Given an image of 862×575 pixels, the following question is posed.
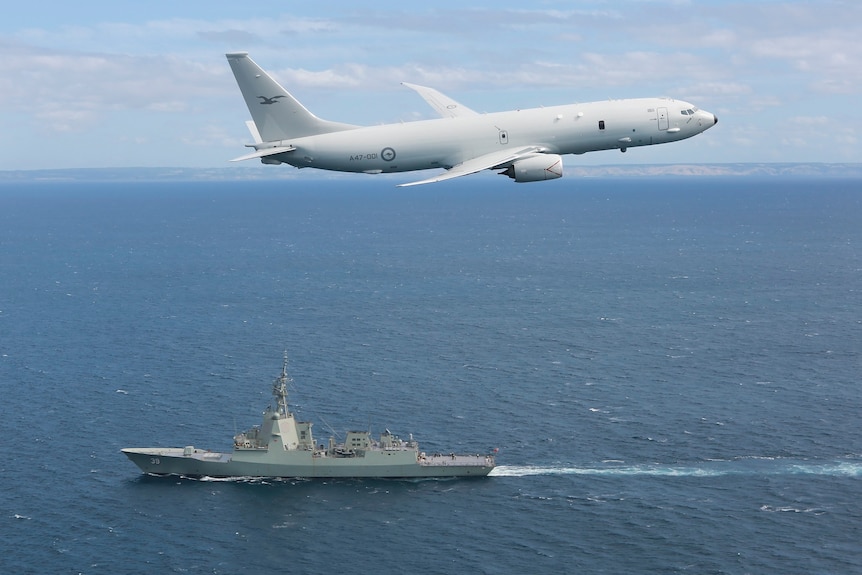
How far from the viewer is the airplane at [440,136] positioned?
77.8 m

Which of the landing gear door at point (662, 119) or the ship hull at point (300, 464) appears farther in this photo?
the ship hull at point (300, 464)

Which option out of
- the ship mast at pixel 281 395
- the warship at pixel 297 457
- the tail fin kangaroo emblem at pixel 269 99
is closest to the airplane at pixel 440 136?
the tail fin kangaroo emblem at pixel 269 99

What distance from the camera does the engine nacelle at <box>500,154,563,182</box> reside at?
7588cm

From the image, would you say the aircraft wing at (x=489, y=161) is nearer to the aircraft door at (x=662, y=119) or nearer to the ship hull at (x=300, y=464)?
the aircraft door at (x=662, y=119)

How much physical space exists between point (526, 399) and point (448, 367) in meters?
19.8

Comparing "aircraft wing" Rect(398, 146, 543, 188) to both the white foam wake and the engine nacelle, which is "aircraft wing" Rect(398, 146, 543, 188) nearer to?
the engine nacelle

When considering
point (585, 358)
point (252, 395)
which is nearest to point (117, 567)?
point (252, 395)

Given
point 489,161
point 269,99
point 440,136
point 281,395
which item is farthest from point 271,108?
point 281,395

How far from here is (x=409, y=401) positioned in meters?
147

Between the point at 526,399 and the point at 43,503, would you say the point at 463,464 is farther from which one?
the point at 43,503

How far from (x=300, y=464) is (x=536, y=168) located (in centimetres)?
7107

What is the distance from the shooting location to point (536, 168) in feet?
250

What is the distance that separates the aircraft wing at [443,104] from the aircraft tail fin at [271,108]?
9.17 meters

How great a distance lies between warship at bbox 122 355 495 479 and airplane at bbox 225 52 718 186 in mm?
55873
